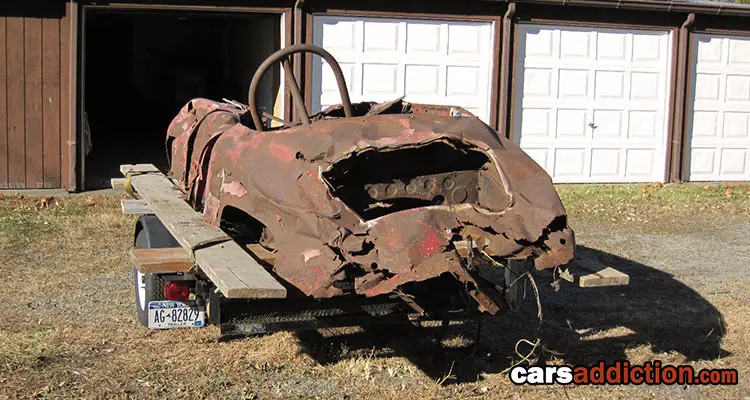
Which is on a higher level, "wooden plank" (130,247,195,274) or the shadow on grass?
"wooden plank" (130,247,195,274)

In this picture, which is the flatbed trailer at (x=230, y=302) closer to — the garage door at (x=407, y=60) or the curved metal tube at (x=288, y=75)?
the curved metal tube at (x=288, y=75)

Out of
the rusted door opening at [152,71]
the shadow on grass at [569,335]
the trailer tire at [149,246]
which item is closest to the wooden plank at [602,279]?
the shadow on grass at [569,335]

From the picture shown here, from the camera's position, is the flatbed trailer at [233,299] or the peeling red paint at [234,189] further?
the peeling red paint at [234,189]

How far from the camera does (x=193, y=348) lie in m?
5.46

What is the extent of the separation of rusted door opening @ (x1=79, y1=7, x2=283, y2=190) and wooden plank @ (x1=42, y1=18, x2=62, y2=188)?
427 cm

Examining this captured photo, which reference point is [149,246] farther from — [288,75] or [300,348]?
[288,75]

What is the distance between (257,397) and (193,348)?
92cm

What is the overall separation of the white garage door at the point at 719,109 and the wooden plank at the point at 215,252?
1021 cm

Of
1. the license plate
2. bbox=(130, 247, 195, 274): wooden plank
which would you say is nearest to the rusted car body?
bbox=(130, 247, 195, 274): wooden plank

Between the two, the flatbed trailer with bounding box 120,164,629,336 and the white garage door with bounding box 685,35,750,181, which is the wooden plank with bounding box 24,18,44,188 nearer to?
the flatbed trailer with bounding box 120,164,629,336

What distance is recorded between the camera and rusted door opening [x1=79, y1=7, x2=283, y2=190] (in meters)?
17.6

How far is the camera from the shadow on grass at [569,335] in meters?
5.36

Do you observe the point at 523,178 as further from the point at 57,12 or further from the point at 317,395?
the point at 57,12

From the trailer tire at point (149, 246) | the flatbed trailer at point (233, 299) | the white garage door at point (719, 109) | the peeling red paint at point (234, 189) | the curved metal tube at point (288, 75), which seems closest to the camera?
the flatbed trailer at point (233, 299)
